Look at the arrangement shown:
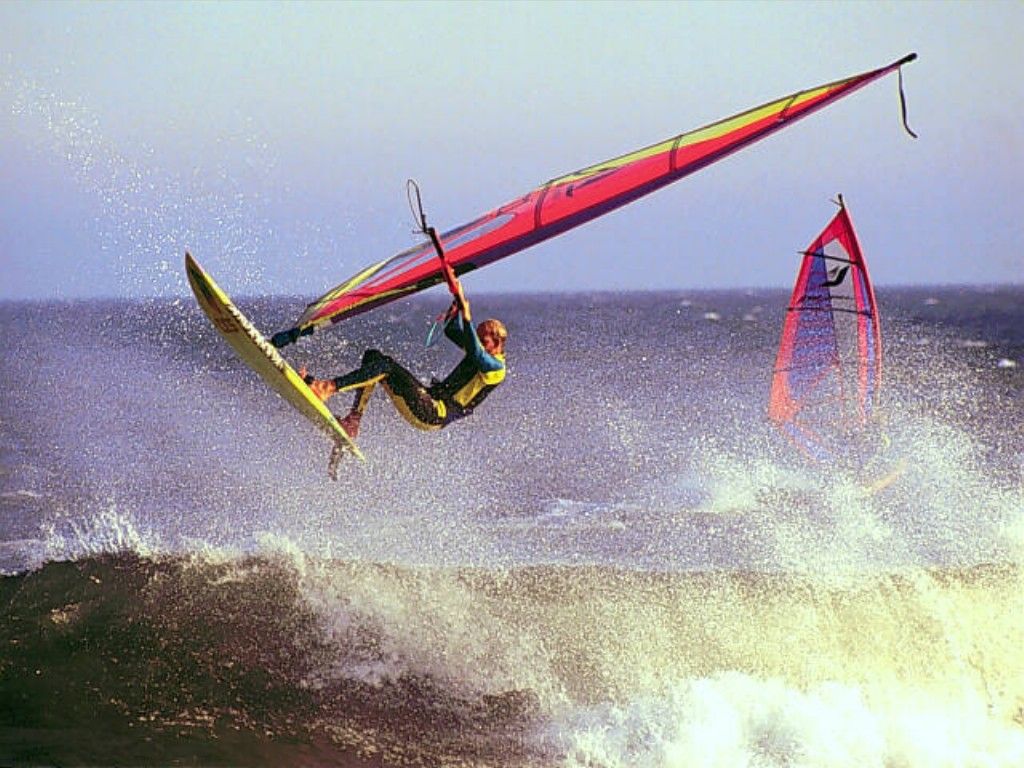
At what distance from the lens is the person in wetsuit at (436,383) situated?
3.41m

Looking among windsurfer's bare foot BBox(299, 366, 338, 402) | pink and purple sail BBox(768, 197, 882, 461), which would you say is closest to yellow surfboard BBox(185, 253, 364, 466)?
windsurfer's bare foot BBox(299, 366, 338, 402)

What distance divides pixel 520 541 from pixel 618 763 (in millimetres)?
3054

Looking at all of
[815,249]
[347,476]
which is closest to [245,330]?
[815,249]

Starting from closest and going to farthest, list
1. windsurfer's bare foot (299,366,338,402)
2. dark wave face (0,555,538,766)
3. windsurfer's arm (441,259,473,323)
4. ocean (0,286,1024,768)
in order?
windsurfer's arm (441,259,473,323) → windsurfer's bare foot (299,366,338,402) → dark wave face (0,555,538,766) → ocean (0,286,1024,768)

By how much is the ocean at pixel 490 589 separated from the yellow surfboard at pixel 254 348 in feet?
A: 5.56

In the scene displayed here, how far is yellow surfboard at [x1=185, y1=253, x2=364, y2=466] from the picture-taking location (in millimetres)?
3152

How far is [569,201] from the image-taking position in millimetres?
3611

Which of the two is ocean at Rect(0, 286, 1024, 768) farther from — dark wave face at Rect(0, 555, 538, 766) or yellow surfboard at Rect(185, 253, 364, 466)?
yellow surfboard at Rect(185, 253, 364, 466)

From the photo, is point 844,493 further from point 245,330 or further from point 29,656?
point 245,330

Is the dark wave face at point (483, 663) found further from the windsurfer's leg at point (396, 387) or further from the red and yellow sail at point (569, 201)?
the red and yellow sail at point (569, 201)

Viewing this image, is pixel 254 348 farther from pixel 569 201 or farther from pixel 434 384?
pixel 569 201

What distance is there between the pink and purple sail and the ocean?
0.73 feet

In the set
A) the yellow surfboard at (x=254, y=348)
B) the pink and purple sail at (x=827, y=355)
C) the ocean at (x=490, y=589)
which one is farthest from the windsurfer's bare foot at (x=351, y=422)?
the ocean at (x=490, y=589)

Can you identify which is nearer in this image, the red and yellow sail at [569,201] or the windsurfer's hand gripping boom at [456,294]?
the windsurfer's hand gripping boom at [456,294]
